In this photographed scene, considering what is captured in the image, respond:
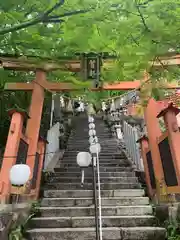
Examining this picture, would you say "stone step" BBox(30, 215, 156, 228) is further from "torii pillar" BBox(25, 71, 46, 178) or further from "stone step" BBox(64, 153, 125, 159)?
"stone step" BBox(64, 153, 125, 159)

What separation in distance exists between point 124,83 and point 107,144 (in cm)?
571

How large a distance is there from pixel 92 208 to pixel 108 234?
1.10 meters

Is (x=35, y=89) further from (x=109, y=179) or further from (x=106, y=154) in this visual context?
(x=106, y=154)

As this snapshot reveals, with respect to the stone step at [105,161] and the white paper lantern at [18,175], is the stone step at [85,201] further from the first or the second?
the stone step at [105,161]

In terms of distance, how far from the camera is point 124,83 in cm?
744

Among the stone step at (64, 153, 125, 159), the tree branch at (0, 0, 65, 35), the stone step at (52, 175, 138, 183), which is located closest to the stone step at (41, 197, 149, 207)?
the stone step at (52, 175, 138, 183)

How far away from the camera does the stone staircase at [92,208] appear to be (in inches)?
199

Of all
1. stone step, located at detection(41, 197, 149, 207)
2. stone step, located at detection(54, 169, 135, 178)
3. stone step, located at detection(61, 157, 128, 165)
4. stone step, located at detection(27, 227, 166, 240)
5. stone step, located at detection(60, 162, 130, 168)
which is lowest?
stone step, located at detection(27, 227, 166, 240)

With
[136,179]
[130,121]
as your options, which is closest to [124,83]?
[136,179]

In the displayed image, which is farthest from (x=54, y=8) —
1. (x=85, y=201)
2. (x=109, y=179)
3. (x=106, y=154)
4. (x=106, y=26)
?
(x=106, y=154)

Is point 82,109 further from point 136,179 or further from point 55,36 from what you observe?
point 55,36

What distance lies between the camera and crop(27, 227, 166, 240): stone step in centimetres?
499

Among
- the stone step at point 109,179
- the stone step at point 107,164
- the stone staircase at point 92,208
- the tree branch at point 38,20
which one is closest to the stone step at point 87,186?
the stone staircase at point 92,208

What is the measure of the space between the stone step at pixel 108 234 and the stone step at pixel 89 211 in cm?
88
